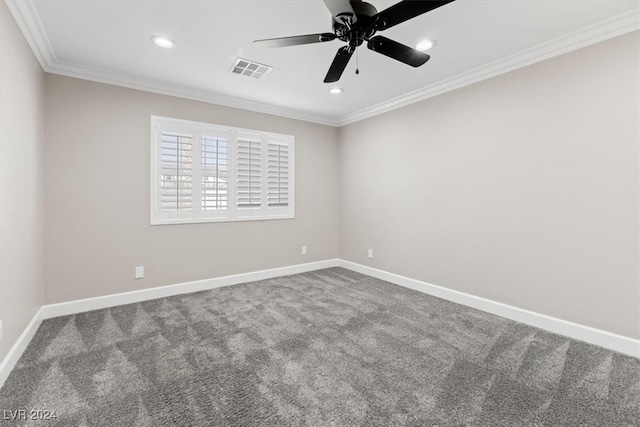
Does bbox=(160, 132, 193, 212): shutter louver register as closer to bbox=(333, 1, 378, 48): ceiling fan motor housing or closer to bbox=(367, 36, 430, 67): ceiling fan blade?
bbox=(333, 1, 378, 48): ceiling fan motor housing

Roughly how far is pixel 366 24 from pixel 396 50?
37cm

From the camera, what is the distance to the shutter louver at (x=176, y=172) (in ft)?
12.3

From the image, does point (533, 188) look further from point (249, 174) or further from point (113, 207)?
point (113, 207)

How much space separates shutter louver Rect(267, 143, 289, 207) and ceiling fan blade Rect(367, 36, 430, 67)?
2832mm

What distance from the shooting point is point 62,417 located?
1.68 m

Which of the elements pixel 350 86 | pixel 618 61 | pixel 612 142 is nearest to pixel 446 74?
pixel 350 86

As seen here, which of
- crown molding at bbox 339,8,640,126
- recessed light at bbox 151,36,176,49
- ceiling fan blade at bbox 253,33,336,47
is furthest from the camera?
recessed light at bbox 151,36,176,49

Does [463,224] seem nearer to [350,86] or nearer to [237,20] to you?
[350,86]

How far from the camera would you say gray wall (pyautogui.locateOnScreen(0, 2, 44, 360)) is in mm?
2025

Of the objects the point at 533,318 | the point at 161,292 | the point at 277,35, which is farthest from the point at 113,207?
the point at 533,318

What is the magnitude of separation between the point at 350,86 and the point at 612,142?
8.65 ft

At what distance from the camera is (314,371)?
2.14m

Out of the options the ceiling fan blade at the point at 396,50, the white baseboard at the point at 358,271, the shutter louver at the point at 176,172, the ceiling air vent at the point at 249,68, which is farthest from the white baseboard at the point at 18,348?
the ceiling fan blade at the point at 396,50

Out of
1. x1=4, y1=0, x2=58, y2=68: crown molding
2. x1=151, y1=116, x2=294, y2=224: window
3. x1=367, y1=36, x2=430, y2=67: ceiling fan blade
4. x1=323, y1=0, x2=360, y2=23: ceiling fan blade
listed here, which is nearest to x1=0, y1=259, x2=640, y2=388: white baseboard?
x1=151, y1=116, x2=294, y2=224: window
